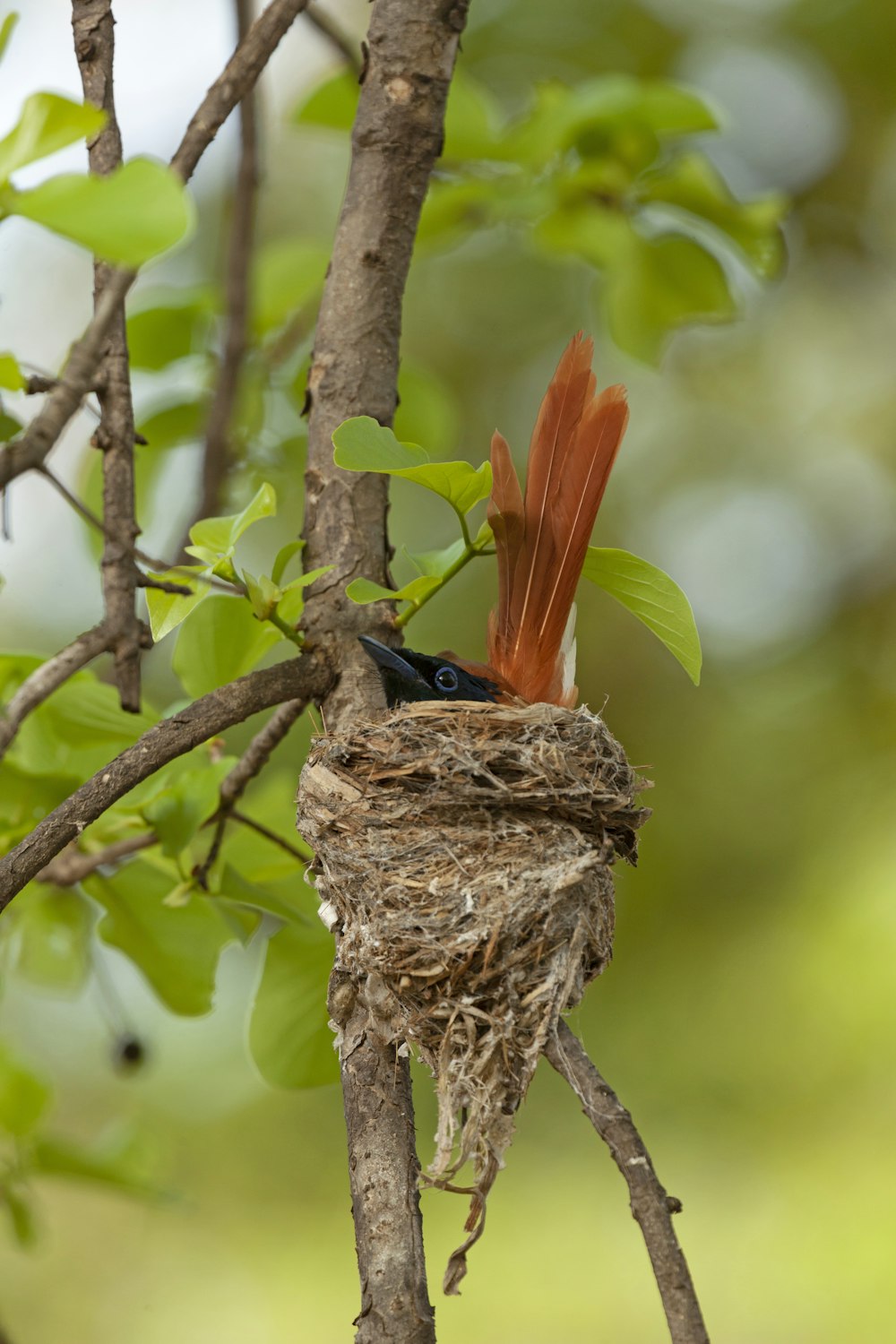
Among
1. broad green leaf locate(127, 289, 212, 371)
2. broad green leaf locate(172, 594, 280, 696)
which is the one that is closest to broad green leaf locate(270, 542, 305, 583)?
broad green leaf locate(172, 594, 280, 696)

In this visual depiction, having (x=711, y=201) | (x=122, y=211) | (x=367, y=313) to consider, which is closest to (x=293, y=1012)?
(x=367, y=313)

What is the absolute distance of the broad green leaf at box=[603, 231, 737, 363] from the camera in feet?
5.98

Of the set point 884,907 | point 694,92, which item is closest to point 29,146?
point 694,92

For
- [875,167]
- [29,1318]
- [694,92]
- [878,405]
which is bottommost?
[29,1318]

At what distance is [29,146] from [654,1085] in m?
3.53

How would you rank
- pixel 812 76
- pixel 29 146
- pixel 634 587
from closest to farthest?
pixel 29 146
pixel 634 587
pixel 812 76

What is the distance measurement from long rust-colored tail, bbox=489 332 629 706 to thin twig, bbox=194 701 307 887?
28 cm

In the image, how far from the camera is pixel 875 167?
13.3 feet

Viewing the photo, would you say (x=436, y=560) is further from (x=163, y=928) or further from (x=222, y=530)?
(x=163, y=928)

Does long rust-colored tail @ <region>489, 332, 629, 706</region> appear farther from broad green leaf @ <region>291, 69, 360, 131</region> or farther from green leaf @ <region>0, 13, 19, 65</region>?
broad green leaf @ <region>291, 69, 360, 131</region>

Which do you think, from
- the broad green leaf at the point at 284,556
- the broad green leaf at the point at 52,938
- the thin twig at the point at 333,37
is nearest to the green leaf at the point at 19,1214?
the broad green leaf at the point at 52,938

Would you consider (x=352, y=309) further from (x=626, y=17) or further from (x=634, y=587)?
(x=626, y=17)

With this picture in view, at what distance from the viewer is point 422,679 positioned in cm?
138

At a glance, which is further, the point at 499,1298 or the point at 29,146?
the point at 499,1298
